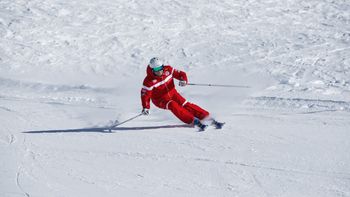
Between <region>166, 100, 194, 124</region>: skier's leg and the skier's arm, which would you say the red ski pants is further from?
the skier's arm

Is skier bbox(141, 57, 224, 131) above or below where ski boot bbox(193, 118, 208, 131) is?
above

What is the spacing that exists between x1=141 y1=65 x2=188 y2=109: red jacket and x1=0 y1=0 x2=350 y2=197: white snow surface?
478 millimetres

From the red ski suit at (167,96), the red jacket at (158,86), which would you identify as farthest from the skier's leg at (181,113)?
the red jacket at (158,86)

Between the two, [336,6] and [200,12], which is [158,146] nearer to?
[200,12]

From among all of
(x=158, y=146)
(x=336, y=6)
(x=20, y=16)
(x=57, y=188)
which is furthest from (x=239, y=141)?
(x=20, y=16)

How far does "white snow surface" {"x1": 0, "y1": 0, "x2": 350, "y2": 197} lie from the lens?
632 centimetres

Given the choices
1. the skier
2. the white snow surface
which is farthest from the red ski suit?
the white snow surface

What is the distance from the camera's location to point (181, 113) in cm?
757

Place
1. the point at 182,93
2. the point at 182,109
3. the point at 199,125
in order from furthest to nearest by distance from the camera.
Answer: the point at 182,93
the point at 182,109
the point at 199,125

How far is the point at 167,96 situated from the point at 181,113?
386 millimetres

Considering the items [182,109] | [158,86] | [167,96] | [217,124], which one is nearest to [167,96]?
[167,96]

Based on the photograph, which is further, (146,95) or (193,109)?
(193,109)

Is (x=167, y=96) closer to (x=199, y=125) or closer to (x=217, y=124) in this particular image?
(x=199, y=125)

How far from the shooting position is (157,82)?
7617mm
